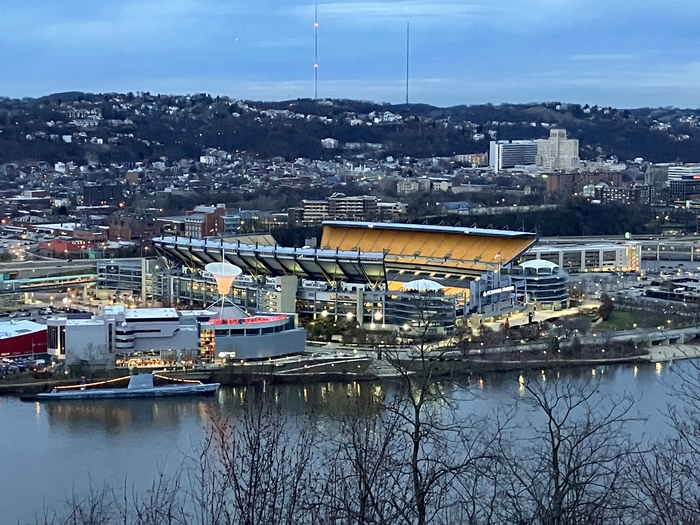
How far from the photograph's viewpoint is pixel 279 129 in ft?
92.6

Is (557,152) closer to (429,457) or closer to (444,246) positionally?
(444,246)

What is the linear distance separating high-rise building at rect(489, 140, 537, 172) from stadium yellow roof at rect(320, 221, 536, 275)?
16370mm

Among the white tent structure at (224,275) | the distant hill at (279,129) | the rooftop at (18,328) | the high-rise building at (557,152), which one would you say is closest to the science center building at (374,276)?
the white tent structure at (224,275)

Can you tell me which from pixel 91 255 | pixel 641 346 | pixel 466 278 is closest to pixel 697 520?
pixel 641 346

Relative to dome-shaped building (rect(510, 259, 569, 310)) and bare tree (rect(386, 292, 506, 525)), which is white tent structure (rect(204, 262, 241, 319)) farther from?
bare tree (rect(386, 292, 506, 525))

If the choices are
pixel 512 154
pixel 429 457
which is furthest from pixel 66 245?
pixel 512 154

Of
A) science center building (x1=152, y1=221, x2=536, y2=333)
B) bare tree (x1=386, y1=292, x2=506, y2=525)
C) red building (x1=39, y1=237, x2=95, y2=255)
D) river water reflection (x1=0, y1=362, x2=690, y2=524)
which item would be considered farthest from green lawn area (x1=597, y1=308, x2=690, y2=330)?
red building (x1=39, y1=237, x2=95, y2=255)

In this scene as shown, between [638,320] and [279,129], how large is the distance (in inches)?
786

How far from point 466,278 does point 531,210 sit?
6.85 m

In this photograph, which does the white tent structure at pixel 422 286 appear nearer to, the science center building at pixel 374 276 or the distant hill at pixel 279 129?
the science center building at pixel 374 276

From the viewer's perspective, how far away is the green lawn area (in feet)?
28.1

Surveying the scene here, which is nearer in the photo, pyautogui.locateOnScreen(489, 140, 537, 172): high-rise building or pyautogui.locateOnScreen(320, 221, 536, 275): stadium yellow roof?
pyautogui.locateOnScreen(320, 221, 536, 275): stadium yellow roof

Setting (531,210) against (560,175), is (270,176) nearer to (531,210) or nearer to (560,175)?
(560,175)

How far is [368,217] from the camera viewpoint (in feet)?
51.4
